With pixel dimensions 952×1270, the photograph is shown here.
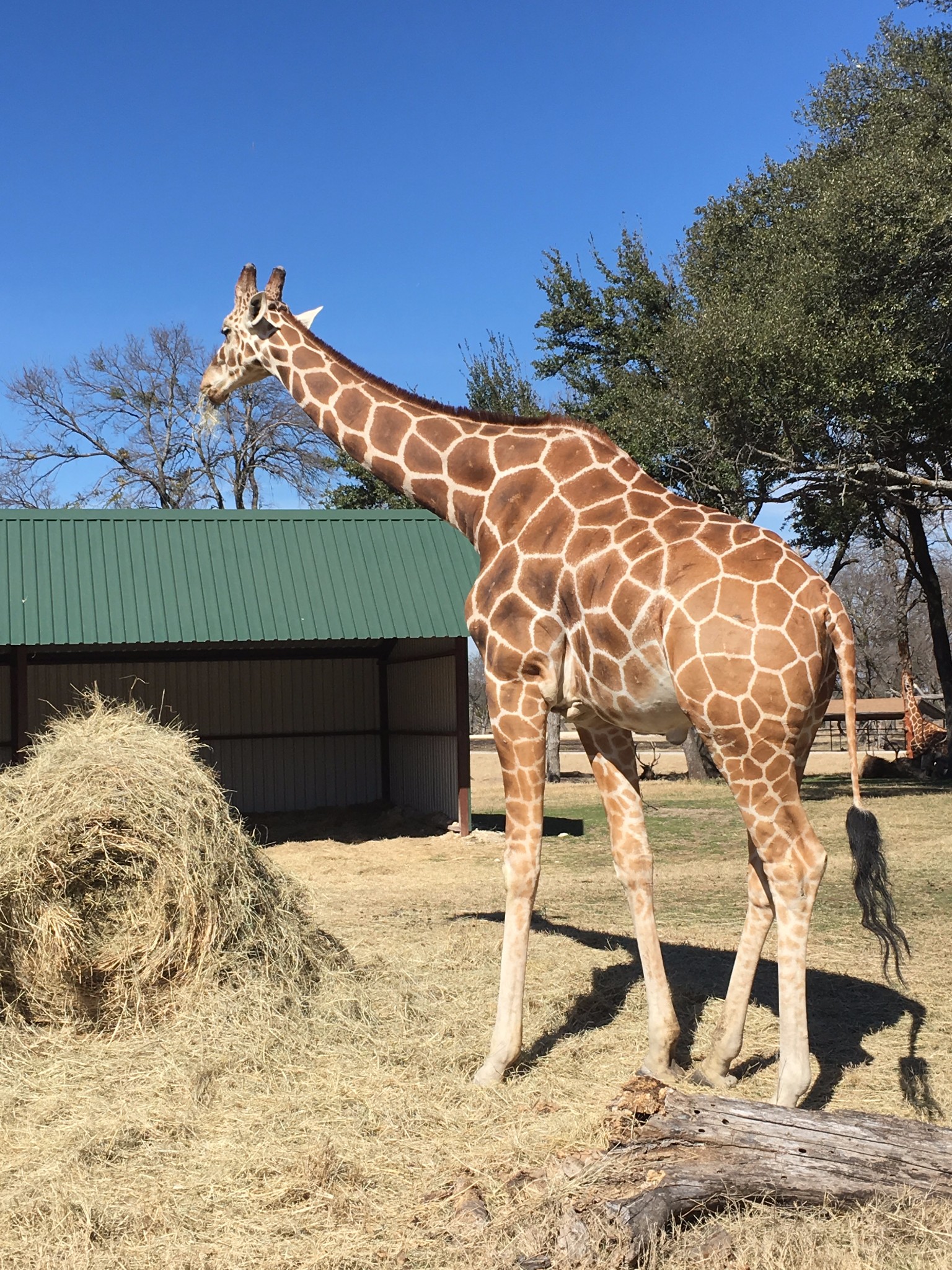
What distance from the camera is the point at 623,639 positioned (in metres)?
4.97

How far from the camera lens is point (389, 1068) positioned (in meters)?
5.31

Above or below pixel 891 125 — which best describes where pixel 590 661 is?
below

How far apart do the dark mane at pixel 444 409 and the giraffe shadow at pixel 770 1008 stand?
133 inches

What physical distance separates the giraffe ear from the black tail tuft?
439cm

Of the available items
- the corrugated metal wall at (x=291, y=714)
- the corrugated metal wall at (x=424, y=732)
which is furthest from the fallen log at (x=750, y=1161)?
the corrugated metal wall at (x=291, y=714)

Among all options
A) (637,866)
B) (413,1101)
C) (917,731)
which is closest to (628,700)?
(637,866)

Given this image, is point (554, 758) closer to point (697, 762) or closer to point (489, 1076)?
point (697, 762)

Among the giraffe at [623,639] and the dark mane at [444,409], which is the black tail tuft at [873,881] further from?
the dark mane at [444,409]

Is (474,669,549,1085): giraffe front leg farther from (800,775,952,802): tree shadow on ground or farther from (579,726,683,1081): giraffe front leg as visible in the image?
(800,775,952,802): tree shadow on ground

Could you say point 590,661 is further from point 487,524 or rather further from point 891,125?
point 891,125

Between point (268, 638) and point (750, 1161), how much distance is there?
10.7 metres

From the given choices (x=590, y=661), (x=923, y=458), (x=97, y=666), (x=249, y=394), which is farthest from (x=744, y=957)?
(x=249, y=394)

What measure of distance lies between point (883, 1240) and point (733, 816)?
1299cm

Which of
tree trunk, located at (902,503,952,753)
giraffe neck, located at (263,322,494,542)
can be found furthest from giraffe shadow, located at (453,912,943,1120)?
tree trunk, located at (902,503,952,753)
